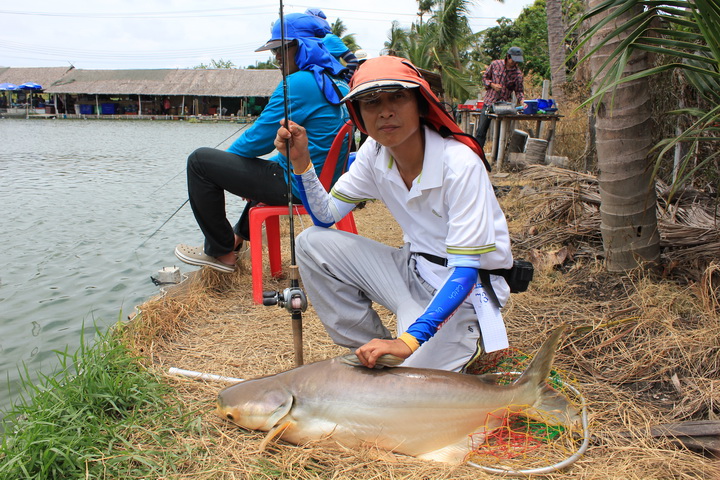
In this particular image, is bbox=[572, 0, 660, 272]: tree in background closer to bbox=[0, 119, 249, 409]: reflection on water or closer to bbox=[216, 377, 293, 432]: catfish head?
bbox=[216, 377, 293, 432]: catfish head

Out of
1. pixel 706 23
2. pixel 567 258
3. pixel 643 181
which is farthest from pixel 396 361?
pixel 567 258

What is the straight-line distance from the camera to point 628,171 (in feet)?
11.2

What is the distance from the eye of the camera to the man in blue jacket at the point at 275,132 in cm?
382

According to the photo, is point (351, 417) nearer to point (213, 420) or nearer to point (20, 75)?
point (213, 420)

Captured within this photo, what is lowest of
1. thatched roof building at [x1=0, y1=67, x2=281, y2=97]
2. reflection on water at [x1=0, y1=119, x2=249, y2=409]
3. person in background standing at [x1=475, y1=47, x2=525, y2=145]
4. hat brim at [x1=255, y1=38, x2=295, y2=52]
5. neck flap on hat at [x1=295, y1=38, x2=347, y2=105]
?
reflection on water at [x1=0, y1=119, x2=249, y2=409]

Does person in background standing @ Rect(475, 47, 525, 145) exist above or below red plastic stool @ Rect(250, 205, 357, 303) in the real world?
above

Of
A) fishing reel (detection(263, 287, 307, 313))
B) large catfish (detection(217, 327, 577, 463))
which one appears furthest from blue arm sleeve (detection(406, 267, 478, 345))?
fishing reel (detection(263, 287, 307, 313))

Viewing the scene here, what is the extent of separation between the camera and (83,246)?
6.70 m

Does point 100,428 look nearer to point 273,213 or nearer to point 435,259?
point 435,259

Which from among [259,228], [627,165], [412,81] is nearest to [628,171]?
[627,165]

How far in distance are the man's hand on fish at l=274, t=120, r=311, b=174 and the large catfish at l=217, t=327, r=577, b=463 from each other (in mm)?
992

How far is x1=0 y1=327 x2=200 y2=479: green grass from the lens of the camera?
198cm

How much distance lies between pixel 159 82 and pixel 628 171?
5041cm

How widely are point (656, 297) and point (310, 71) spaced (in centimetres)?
271
